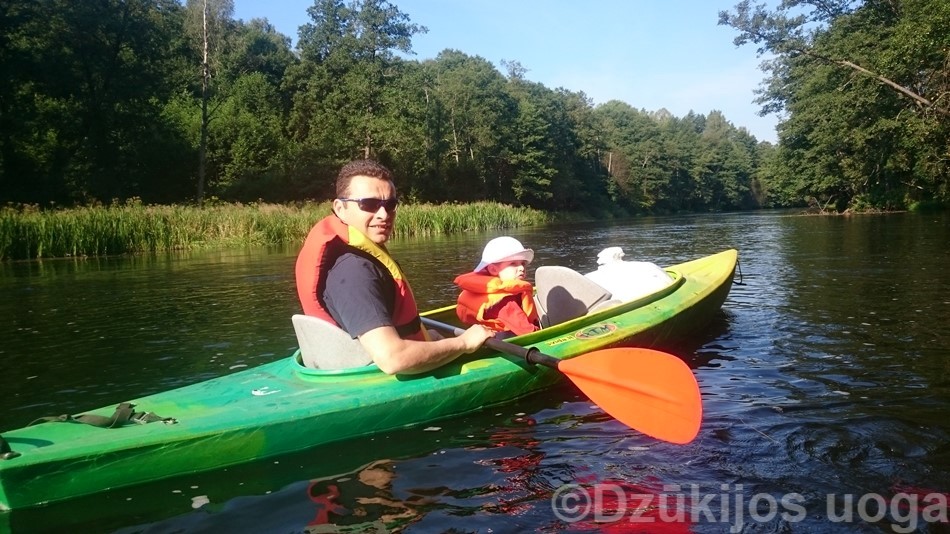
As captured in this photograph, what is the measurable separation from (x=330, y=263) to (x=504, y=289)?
1478 mm

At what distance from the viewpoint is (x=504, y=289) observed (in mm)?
4645

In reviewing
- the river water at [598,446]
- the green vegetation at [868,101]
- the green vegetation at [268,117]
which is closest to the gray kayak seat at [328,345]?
the river water at [598,446]

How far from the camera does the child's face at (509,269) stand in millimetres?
4605

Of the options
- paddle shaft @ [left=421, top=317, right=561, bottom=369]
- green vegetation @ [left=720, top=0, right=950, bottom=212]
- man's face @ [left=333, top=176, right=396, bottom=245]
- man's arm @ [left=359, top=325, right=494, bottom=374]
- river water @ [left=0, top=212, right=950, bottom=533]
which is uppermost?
green vegetation @ [left=720, top=0, right=950, bottom=212]

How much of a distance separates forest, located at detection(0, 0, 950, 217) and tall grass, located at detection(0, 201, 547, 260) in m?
2.15

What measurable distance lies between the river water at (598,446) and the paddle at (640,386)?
0.12 meters

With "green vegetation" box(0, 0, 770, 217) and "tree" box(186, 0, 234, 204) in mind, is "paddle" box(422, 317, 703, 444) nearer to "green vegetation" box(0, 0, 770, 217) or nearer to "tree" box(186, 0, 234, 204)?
"green vegetation" box(0, 0, 770, 217)

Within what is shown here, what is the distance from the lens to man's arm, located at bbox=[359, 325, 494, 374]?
3354 millimetres

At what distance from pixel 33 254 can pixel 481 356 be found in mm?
15206

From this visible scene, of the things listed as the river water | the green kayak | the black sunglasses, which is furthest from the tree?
the black sunglasses

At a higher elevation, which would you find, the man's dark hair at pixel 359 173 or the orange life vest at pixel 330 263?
the man's dark hair at pixel 359 173

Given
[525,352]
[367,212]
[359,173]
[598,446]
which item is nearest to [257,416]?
[367,212]

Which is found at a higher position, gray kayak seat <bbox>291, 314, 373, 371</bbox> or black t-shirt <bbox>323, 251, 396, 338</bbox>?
black t-shirt <bbox>323, 251, 396, 338</bbox>

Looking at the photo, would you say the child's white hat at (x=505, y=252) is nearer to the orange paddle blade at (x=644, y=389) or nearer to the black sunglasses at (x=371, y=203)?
the orange paddle blade at (x=644, y=389)
